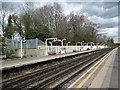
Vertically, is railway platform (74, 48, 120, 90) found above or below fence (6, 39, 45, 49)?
below

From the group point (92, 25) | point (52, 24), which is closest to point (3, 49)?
point (52, 24)

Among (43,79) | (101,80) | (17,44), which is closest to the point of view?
(101,80)

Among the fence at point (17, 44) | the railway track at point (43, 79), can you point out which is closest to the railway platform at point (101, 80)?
the railway track at point (43, 79)

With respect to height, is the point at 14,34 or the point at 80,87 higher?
the point at 14,34

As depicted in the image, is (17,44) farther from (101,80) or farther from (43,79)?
(101,80)

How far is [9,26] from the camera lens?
125ft

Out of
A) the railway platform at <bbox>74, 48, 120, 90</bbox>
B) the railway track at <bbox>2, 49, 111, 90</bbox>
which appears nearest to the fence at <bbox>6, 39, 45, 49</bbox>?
the railway track at <bbox>2, 49, 111, 90</bbox>

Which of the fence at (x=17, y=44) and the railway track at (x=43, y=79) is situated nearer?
the railway track at (x=43, y=79)

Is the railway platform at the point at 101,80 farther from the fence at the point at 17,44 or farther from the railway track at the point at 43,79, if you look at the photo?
the fence at the point at 17,44

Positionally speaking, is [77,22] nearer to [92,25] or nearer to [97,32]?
[92,25]

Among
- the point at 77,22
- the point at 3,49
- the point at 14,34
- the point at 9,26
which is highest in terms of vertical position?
the point at 77,22

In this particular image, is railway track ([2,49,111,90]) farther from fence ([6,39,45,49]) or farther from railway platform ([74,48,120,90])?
fence ([6,39,45,49])

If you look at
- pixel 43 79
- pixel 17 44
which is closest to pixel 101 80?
pixel 43 79

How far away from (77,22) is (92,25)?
15.2m
